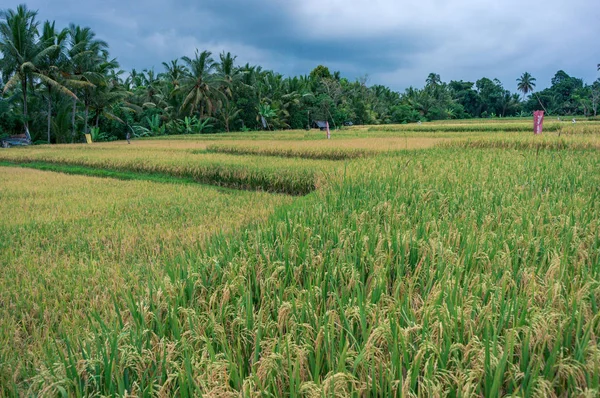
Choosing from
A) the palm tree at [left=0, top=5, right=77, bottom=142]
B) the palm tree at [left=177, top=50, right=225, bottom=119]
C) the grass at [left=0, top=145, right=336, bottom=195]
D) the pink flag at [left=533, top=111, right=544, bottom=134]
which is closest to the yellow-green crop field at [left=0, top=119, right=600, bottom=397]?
the grass at [left=0, top=145, right=336, bottom=195]

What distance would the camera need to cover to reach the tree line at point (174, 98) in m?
20.9

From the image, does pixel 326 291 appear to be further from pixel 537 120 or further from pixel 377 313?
pixel 537 120

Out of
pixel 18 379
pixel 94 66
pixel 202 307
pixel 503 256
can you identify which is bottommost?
pixel 18 379

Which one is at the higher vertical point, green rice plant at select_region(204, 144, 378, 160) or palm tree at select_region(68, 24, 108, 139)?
palm tree at select_region(68, 24, 108, 139)

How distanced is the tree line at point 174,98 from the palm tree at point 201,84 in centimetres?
7

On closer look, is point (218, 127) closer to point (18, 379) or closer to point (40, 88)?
point (40, 88)

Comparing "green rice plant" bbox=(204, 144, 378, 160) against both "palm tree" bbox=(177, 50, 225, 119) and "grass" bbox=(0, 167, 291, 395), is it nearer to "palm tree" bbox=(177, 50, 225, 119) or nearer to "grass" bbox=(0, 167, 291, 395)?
"grass" bbox=(0, 167, 291, 395)

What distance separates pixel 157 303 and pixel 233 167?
26.1 ft

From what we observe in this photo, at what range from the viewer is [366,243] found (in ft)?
8.02

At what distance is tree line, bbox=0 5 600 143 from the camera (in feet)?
68.6

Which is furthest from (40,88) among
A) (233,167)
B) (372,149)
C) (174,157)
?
(372,149)

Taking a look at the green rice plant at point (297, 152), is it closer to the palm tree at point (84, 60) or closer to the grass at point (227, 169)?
the grass at point (227, 169)

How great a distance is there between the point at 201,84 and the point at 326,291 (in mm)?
29004

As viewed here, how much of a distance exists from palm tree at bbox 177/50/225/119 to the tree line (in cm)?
7
